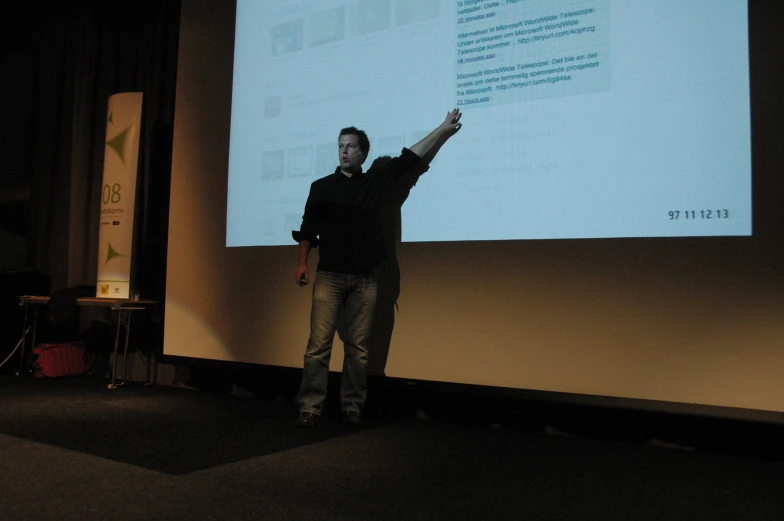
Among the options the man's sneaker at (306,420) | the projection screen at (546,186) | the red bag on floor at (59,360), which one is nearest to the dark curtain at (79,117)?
the red bag on floor at (59,360)

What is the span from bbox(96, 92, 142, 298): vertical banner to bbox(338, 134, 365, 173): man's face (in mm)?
1806

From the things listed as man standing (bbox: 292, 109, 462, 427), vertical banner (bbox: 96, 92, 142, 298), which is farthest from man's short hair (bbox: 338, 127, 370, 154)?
vertical banner (bbox: 96, 92, 142, 298)

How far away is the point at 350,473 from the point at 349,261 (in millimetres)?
970

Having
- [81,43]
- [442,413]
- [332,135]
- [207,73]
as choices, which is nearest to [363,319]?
[442,413]

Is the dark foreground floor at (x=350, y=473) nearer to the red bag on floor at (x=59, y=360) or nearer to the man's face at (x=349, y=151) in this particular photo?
the man's face at (x=349, y=151)

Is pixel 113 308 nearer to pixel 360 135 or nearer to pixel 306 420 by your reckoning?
pixel 306 420

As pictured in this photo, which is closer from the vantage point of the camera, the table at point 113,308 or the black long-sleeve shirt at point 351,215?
the black long-sleeve shirt at point 351,215

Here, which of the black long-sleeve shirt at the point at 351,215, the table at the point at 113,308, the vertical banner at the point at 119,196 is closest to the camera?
the black long-sleeve shirt at the point at 351,215

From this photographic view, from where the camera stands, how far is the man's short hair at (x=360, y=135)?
2.72m

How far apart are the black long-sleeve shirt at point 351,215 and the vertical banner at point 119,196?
1630mm

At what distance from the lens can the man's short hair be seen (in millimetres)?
2725

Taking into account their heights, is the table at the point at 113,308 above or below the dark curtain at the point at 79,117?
below

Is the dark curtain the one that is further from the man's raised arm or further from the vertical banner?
the man's raised arm

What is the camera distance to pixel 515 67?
261 cm
